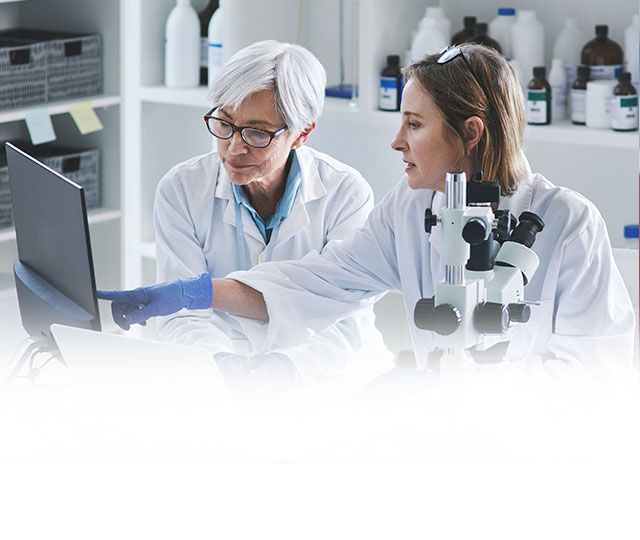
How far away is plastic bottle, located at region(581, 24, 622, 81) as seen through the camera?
248 cm

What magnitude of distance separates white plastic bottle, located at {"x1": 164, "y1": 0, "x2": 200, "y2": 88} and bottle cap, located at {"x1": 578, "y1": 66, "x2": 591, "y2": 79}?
1.12m

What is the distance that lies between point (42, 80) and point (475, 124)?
1.69 meters

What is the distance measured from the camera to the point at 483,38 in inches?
102

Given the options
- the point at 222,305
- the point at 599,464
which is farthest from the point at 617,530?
the point at 222,305

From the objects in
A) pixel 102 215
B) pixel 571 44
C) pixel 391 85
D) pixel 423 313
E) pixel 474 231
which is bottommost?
pixel 102 215

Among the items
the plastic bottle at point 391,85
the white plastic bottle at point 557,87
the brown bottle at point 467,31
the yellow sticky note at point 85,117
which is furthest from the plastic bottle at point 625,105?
the yellow sticky note at point 85,117

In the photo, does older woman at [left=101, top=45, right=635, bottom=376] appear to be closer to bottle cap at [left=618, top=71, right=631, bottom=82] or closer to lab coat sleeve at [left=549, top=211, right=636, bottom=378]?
lab coat sleeve at [left=549, top=211, right=636, bottom=378]

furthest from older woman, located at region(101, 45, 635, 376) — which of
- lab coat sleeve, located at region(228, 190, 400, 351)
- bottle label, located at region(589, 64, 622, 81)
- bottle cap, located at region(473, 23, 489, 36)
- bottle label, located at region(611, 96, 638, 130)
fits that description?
bottle cap, located at region(473, 23, 489, 36)

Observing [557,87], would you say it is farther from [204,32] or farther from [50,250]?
[50,250]

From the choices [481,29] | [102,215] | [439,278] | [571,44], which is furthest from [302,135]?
[102,215]

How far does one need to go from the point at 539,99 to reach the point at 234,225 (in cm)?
78

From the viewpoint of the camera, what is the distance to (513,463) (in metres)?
1.36

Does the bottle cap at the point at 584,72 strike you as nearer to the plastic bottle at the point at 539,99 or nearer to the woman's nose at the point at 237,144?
the plastic bottle at the point at 539,99

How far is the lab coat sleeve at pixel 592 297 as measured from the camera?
1.76 metres
